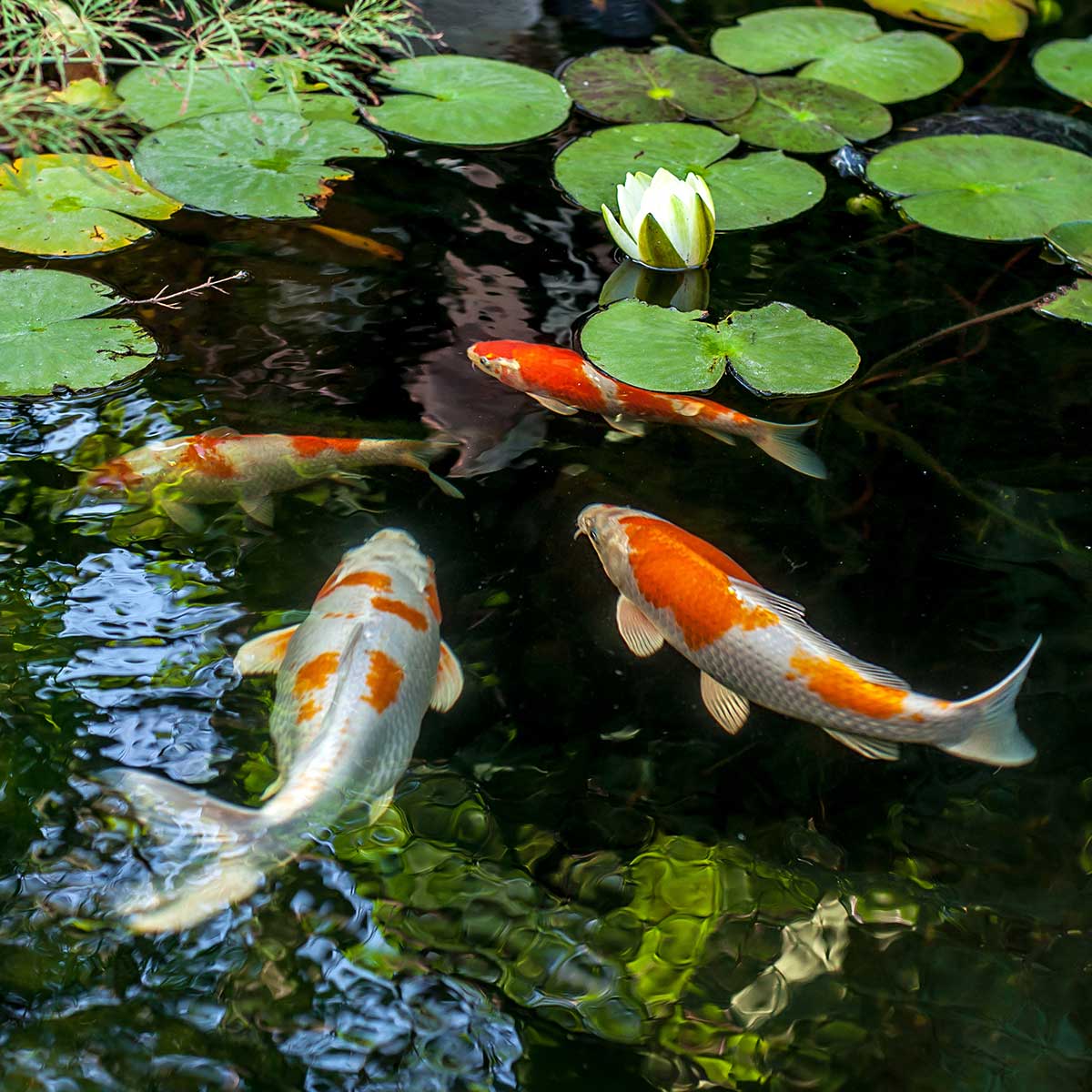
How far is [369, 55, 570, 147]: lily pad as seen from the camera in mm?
3295

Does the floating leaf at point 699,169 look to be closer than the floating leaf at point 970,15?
Yes

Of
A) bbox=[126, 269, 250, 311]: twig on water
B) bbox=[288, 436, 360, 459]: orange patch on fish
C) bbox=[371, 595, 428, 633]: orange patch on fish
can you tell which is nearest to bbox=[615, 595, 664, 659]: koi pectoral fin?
bbox=[371, 595, 428, 633]: orange patch on fish

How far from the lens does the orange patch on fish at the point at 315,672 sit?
171 cm

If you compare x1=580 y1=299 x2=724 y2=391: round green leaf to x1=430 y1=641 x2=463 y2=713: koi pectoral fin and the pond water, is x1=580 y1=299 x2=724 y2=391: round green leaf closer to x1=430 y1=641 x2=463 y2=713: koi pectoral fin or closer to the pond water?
the pond water

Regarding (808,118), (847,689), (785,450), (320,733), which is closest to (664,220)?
(785,450)

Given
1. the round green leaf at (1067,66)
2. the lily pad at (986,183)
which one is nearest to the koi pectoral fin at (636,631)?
the lily pad at (986,183)

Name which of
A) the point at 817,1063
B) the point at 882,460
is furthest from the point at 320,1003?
the point at 882,460

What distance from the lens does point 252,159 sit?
9.80 feet

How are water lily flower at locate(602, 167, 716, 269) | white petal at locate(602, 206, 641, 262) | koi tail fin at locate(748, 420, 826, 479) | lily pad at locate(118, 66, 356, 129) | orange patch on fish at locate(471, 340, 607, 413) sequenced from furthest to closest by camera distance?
lily pad at locate(118, 66, 356, 129)
white petal at locate(602, 206, 641, 262)
water lily flower at locate(602, 167, 716, 269)
orange patch on fish at locate(471, 340, 607, 413)
koi tail fin at locate(748, 420, 826, 479)

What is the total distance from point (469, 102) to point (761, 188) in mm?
1041

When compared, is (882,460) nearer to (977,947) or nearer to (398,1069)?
(977,947)

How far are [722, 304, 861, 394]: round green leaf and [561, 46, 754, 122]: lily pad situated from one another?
122cm

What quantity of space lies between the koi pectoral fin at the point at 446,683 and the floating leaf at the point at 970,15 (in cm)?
372

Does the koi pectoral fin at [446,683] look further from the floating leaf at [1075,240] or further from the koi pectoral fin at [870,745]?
the floating leaf at [1075,240]
